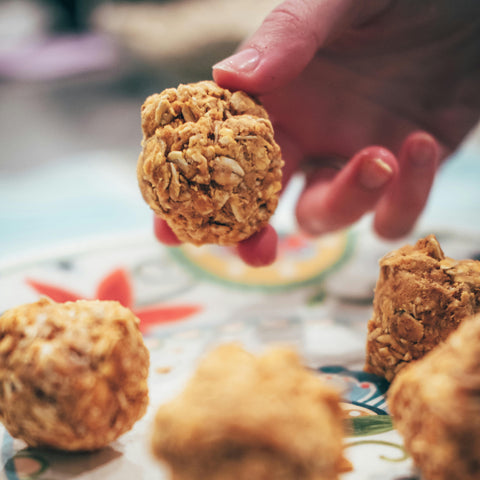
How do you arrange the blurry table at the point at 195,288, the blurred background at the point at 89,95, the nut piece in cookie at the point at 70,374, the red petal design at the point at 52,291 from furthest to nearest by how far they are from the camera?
the blurred background at the point at 89,95 → the red petal design at the point at 52,291 → the blurry table at the point at 195,288 → the nut piece in cookie at the point at 70,374

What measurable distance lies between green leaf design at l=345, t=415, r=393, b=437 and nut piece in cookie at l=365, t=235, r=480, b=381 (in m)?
0.13

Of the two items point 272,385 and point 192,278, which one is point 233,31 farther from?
point 272,385

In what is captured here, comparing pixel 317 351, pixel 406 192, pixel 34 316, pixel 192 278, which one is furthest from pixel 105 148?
pixel 34 316

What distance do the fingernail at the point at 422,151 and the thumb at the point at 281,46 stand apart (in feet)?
1.44

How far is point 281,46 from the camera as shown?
54.2 inches

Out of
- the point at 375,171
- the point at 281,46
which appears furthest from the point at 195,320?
the point at 281,46

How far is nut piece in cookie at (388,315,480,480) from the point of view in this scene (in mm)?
775

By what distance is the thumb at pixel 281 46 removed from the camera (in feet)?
4.28

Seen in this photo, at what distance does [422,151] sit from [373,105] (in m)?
0.40

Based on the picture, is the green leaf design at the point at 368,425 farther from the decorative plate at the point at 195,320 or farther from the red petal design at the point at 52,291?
the red petal design at the point at 52,291

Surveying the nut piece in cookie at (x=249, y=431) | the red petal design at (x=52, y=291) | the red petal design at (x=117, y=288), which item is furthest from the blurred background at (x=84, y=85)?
the nut piece in cookie at (x=249, y=431)

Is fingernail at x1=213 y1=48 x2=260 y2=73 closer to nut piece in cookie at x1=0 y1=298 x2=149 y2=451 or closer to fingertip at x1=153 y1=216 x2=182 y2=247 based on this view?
fingertip at x1=153 y1=216 x2=182 y2=247

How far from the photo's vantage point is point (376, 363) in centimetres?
131

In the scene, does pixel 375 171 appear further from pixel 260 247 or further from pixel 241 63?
pixel 241 63
